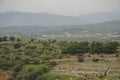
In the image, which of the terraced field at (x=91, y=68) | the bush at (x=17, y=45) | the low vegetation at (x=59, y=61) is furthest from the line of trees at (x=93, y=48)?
the bush at (x=17, y=45)

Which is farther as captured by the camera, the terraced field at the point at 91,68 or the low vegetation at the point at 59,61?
the low vegetation at the point at 59,61

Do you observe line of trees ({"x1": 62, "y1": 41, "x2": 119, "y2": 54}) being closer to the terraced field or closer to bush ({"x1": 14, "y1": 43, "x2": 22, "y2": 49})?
the terraced field

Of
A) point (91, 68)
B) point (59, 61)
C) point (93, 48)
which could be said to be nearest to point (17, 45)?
point (59, 61)

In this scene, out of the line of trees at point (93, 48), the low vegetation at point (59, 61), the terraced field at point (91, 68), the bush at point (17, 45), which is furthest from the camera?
the bush at point (17, 45)

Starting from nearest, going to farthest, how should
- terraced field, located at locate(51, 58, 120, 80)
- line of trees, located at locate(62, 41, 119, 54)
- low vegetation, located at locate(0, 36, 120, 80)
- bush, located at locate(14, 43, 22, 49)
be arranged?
1. terraced field, located at locate(51, 58, 120, 80)
2. low vegetation, located at locate(0, 36, 120, 80)
3. line of trees, located at locate(62, 41, 119, 54)
4. bush, located at locate(14, 43, 22, 49)

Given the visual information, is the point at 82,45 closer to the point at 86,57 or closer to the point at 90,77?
the point at 86,57

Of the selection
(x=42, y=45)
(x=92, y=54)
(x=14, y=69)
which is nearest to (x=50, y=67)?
(x=14, y=69)

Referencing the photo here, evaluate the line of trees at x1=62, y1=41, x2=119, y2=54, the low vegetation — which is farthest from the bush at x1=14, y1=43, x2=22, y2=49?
the line of trees at x1=62, y1=41, x2=119, y2=54

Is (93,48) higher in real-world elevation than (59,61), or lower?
higher

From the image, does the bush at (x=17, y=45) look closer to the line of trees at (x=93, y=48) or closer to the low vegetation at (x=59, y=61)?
the low vegetation at (x=59, y=61)

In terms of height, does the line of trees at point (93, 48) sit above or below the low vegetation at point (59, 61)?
above

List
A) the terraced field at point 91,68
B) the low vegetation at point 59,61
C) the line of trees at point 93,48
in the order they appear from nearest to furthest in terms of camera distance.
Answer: the terraced field at point 91,68 < the low vegetation at point 59,61 < the line of trees at point 93,48

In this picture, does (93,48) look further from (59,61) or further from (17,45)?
(17,45)
